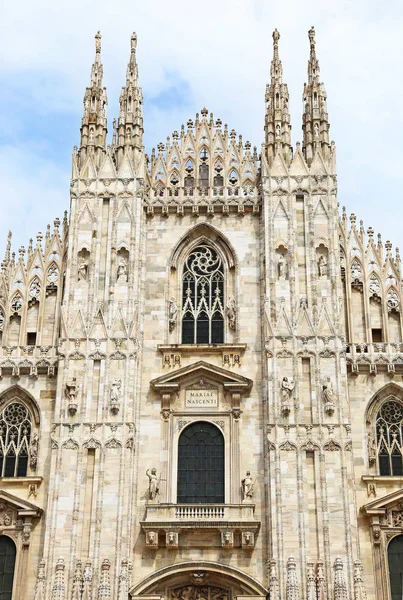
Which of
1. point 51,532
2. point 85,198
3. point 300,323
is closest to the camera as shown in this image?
point 51,532

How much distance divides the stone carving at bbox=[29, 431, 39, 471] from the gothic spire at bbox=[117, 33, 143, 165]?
804 cm

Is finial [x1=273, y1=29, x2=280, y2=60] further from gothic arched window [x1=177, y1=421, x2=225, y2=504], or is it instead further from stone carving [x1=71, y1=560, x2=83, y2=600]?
stone carving [x1=71, y1=560, x2=83, y2=600]

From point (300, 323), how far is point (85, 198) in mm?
6862

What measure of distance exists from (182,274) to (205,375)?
123 inches

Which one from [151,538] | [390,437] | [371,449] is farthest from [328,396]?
[151,538]

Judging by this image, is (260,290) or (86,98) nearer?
(260,290)

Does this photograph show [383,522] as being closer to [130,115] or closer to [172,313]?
[172,313]

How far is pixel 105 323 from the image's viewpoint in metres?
25.1

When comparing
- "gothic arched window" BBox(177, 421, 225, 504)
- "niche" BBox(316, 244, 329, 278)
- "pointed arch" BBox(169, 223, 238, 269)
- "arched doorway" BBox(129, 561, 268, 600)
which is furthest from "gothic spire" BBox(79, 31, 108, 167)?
"arched doorway" BBox(129, 561, 268, 600)

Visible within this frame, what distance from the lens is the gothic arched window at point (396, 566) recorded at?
900 inches

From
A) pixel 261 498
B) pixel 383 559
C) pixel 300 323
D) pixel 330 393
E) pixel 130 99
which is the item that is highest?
pixel 130 99

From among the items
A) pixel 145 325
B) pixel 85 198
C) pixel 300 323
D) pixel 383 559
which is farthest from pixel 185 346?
pixel 383 559

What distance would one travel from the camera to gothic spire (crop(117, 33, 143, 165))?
2744cm

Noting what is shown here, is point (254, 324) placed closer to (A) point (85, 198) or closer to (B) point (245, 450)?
(B) point (245, 450)
